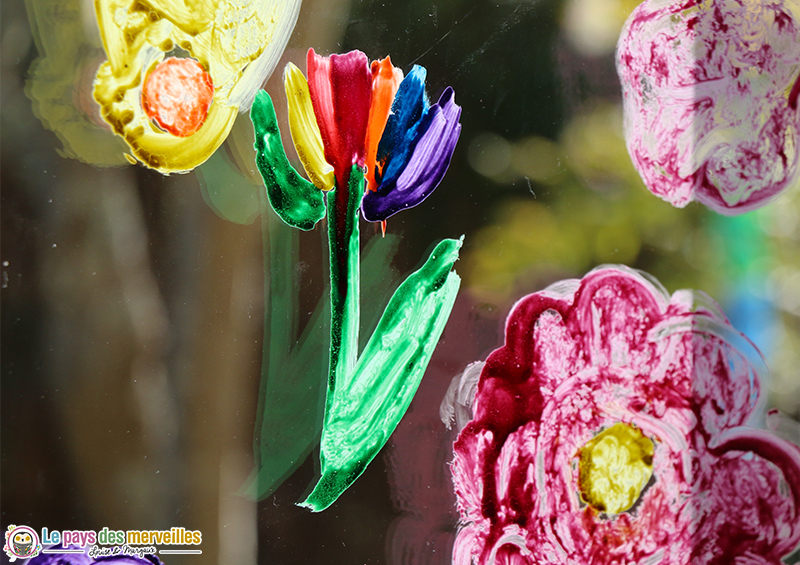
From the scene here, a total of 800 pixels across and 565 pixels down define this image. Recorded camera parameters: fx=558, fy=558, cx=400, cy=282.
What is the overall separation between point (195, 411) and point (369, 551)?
0.49m

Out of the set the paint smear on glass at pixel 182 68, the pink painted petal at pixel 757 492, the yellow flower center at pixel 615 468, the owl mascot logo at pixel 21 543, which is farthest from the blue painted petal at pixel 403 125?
the owl mascot logo at pixel 21 543

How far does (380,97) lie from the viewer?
1222mm

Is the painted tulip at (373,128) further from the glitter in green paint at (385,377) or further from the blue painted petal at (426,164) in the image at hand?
the glitter in green paint at (385,377)

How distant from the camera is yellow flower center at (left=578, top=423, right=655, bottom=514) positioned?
1.16m

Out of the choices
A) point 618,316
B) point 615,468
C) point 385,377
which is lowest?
point 615,468

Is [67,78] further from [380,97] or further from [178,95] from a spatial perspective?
[380,97]

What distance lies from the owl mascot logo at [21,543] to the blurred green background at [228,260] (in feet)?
0.10

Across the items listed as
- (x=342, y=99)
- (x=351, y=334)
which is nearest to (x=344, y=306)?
(x=351, y=334)

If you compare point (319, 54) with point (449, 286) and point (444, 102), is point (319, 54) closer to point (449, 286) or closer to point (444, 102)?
point (444, 102)

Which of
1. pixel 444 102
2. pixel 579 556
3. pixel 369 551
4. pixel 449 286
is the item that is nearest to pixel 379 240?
pixel 449 286

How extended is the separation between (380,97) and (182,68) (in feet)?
1.46

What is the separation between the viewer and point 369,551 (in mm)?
1226

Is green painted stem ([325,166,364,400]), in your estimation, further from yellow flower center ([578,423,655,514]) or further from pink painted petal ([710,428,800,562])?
pink painted petal ([710,428,800,562])

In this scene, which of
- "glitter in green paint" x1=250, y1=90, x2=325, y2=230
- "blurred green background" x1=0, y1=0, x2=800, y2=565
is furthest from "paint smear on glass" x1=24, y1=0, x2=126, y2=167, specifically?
"glitter in green paint" x1=250, y1=90, x2=325, y2=230
